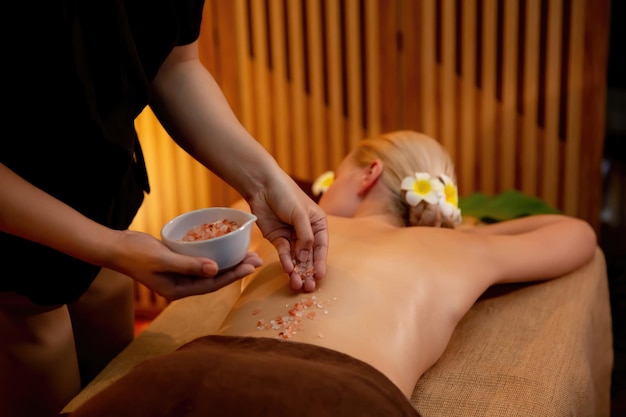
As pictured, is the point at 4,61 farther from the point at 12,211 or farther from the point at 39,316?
the point at 39,316

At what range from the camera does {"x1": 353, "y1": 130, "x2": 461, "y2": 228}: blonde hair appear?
1.98m

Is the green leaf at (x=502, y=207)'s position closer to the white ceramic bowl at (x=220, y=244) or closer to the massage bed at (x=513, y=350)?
the massage bed at (x=513, y=350)

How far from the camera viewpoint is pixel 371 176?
2.02m

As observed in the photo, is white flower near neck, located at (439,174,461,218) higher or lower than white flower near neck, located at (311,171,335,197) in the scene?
higher

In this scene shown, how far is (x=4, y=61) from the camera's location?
122cm

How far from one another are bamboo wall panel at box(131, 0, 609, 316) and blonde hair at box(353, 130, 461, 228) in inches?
35.5

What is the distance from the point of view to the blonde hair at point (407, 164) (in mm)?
1984

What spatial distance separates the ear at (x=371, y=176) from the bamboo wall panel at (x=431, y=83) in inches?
41.7

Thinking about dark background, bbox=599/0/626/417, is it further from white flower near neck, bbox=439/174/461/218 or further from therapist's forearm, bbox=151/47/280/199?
therapist's forearm, bbox=151/47/280/199

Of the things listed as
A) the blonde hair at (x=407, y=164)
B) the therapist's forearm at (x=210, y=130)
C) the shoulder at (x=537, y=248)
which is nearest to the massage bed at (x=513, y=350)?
the shoulder at (x=537, y=248)

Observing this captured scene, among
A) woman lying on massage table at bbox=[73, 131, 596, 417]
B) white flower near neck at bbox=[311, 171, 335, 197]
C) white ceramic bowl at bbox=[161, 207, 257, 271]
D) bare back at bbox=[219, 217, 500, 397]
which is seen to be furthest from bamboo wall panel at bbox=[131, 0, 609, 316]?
white ceramic bowl at bbox=[161, 207, 257, 271]

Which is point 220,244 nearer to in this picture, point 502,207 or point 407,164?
Answer: point 407,164

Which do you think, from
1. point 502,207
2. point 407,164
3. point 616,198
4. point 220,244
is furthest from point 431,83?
point 220,244

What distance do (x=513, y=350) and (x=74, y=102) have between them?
1.11 meters
